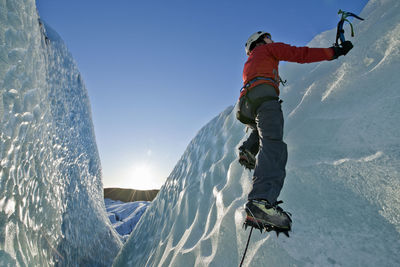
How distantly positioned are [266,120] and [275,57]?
1.86 ft

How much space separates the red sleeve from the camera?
161 centimetres

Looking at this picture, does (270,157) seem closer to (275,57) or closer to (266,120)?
(266,120)

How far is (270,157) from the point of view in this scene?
136 centimetres

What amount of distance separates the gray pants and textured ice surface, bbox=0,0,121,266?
2.15m

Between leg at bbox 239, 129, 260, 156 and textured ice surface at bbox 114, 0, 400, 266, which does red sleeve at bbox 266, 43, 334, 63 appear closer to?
textured ice surface at bbox 114, 0, 400, 266

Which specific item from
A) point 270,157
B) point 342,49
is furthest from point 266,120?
point 342,49

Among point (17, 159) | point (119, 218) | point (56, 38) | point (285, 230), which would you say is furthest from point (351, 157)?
point (119, 218)

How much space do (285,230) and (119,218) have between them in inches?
479

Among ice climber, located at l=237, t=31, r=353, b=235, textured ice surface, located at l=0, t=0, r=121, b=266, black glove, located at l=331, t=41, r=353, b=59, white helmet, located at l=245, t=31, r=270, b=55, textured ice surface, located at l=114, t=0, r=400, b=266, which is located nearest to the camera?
textured ice surface, located at l=114, t=0, r=400, b=266

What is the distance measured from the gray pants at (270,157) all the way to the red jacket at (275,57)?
0.26 m

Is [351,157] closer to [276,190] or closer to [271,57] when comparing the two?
[276,190]

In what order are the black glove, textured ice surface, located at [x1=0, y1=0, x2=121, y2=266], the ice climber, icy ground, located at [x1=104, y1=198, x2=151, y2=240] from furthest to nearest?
icy ground, located at [x1=104, y1=198, x2=151, y2=240] < textured ice surface, located at [x1=0, y1=0, x2=121, y2=266] < the black glove < the ice climber

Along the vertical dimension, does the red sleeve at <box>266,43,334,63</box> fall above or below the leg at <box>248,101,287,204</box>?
above

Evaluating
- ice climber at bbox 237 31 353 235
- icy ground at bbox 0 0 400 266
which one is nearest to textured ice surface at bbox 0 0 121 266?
icy ground at bbox 0 0 400 266
